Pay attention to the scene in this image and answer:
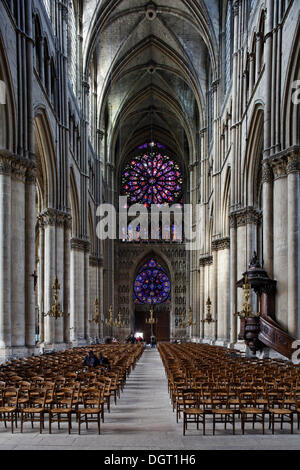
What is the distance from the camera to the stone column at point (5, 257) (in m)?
19.9

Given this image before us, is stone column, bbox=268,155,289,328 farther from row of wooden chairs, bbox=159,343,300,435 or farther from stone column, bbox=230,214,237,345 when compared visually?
stone column, bbox=230,214,237,345

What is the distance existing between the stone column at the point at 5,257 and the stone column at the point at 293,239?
11.1 metres

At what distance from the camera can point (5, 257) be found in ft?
66.4

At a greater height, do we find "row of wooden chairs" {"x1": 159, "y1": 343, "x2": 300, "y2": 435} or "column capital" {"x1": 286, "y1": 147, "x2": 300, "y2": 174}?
"column capital" {"x1": 286, "y1": 147, "x2": 300, "y2": 174}

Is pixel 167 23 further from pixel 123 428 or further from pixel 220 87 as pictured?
pixel 123 428

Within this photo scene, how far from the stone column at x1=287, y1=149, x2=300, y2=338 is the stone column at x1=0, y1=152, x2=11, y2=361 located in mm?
11052

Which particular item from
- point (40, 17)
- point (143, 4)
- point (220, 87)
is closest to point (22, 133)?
point (40, 17)

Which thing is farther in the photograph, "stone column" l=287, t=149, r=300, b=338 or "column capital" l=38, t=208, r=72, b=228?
"column capital" l=38, t=208, r=72, b=228

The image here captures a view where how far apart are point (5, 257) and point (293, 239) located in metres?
11.4

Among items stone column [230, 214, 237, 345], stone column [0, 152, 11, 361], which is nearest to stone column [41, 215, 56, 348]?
stone column [0, 152, 11, 361]

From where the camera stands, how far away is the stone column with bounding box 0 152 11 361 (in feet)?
65.4

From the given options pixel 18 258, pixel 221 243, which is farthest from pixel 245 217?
pixel 18 258

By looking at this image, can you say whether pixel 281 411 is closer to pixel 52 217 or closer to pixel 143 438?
pixel 143 438

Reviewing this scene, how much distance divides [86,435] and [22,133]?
51.9 ft
